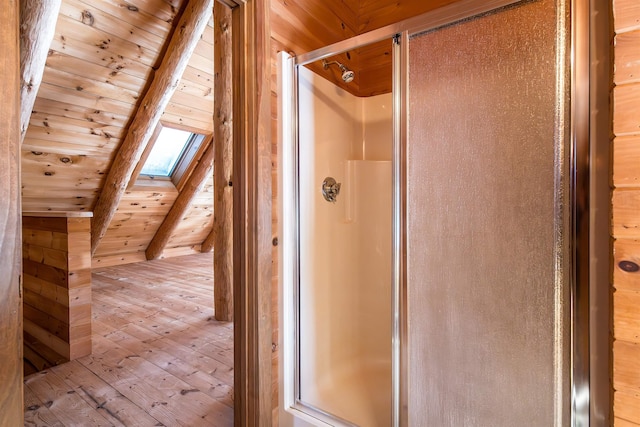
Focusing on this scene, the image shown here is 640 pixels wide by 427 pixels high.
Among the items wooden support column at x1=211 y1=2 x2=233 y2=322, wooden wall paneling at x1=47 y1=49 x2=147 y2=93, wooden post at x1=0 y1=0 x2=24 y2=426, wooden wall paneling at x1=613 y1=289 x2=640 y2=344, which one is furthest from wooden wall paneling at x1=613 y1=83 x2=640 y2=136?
wooden wall paneling at x1=47 y1=49 x2=147 y2=93

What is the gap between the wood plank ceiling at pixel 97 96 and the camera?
2.20m

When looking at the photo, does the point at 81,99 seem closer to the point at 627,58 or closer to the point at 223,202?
the point at 223,202

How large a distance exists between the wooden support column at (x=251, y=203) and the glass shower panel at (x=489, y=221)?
0.58 metres

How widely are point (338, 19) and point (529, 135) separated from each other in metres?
1.35

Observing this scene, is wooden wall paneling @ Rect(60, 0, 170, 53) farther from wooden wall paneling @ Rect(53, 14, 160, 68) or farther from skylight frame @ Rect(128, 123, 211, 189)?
skylight frame @ Rect(128, 123, 211, 189)

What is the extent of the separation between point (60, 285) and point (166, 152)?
7.85ft

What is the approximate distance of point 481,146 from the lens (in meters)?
0.99

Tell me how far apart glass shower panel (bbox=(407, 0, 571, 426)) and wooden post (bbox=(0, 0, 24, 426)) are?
43.4 inches

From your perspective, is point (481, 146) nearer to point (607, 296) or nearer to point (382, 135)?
point (607, 296)

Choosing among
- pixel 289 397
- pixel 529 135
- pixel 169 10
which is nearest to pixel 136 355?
pixel 289 397

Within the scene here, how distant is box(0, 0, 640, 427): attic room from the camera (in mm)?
798

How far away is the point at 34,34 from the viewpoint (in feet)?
5.79

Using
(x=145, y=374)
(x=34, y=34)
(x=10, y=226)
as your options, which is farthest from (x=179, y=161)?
(x=10, y=226)

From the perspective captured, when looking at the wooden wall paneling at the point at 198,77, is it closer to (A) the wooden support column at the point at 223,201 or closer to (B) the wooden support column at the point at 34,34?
(A) the wooden support column at the point at 223,201
